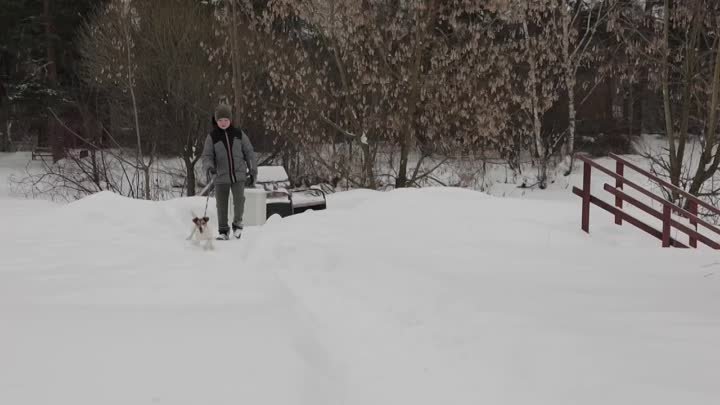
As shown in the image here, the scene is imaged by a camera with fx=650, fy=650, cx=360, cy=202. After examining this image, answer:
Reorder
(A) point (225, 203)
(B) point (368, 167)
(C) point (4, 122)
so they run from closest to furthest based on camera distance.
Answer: (A) point (225, 203) < (B) point (368, 167) < (C) point (4, 122)

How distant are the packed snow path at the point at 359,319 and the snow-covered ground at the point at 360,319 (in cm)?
2

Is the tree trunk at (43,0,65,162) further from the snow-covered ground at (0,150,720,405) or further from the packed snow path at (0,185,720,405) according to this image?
the snow-covered ground at (0,150,720,405)

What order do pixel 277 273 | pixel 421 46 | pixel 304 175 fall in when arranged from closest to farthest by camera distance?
1. pixel 277 273
2. pixel 421 46
3. pixel 304 175

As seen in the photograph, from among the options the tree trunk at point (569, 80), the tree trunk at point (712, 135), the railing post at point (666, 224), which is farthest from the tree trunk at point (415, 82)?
the railing post at point (666, 224)

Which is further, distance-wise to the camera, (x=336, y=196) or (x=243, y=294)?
(x=336, y=196)

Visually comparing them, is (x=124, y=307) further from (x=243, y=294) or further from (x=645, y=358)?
(x=645, y=358)

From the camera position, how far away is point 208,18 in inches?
955

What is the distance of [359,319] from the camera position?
197 inches

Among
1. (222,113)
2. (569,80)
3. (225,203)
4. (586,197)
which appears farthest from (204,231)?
(569,80)

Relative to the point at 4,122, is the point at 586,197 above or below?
below

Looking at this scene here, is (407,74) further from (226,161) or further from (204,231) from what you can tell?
(204,231)

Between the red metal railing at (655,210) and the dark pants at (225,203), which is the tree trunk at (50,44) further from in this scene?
the red metal railing at (655,210)

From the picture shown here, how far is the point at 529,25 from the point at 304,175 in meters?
13.0

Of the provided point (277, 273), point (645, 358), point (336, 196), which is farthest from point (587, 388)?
point (336, 196)
